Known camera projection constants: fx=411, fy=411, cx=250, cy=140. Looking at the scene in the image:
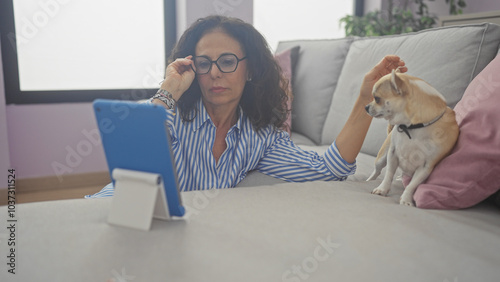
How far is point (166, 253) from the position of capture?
644 mm

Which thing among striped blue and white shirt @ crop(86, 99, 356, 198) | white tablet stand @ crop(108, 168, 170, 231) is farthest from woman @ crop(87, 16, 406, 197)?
white tablet stand @ crop(108, 168, 170, 231)

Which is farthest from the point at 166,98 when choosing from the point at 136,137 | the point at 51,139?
the point at 51,139

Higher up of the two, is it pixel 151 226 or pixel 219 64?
pixel 219 64

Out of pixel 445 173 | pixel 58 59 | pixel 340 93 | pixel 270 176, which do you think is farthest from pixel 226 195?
pixel 58 59

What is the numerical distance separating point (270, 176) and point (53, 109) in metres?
1.97

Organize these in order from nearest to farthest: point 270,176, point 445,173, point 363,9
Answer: point 445,173 → point 270,176 → point 363,9

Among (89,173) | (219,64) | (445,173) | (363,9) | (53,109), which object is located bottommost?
(89,173)

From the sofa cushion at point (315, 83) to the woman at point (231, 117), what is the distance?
754 millimetres

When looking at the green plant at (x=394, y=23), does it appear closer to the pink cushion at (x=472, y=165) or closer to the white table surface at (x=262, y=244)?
the pink cushion at (x=472, y=165)

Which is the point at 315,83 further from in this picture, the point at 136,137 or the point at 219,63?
the point at 136,137

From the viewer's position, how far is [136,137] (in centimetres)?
66

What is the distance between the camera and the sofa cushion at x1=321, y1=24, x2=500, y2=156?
50.1 inches

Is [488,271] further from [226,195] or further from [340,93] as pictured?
[340,93]

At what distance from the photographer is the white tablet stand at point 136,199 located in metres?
0.67
